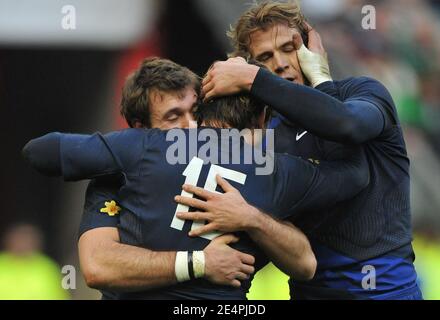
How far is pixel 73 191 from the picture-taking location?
33.8 feet

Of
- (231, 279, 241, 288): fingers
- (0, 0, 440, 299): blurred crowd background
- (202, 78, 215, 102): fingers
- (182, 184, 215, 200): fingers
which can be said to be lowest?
(231, 279, 241, 288): fingers

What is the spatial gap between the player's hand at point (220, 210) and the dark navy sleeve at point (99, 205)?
0.31 m

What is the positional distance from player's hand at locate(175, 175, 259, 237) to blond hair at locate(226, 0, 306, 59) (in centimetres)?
93

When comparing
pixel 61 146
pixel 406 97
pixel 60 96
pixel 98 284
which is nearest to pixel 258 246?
pixel 98 284

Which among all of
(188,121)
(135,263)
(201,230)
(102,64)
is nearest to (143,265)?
(135,263)

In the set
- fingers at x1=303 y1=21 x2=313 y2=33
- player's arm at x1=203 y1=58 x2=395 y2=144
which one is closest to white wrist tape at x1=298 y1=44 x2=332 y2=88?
fingers at x1=303 y1=21 x2=313 y2=33

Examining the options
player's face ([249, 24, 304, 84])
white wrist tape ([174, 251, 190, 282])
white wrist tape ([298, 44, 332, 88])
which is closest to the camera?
white wrist tape ([174, 251, 190, 282])

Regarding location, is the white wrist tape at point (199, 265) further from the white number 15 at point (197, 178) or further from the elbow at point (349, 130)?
the elbow at point (349, 130)

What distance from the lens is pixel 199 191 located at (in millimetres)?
3355

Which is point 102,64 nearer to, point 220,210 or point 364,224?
point 364,224

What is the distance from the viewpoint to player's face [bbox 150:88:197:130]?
353cm

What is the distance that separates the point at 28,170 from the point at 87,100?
42.8 inches

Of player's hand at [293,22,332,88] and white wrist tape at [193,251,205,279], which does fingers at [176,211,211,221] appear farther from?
player's hand at [293,22,332,88]

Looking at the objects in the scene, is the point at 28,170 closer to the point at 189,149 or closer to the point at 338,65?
the point at 338,65
